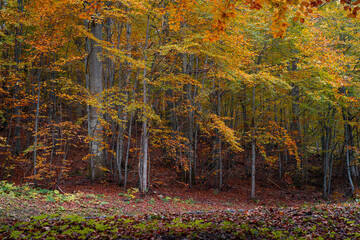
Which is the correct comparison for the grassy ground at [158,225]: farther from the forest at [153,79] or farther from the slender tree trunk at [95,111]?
the slender tree trunk at [95,111]

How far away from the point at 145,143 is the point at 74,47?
9543mm

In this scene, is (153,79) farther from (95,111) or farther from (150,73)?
(95,111)

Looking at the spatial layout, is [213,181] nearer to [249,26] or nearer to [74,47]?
[249,26]

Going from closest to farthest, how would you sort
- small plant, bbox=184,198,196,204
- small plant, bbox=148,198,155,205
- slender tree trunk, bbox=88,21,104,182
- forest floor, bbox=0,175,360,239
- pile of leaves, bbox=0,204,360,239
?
pile of leaves, bbox=0,204,360,239 → forest floor, bbox=0,175,360,239 → small plant, bbox=148,198,155,205 → small plant, bbox=184,198,196,204 → slender tree trunk, bbox=88,21,104,182

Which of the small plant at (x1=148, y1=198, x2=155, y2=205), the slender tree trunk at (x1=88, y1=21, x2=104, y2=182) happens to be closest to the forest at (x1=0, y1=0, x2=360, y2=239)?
the slender tree trunk at (x1=88, y1=21, x2=104, y2=182)

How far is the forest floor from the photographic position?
3787 millimetres

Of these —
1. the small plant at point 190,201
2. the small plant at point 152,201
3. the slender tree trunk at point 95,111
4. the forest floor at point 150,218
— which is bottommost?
the small plant at point 190,201

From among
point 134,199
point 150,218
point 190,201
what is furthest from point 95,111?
point 150,218

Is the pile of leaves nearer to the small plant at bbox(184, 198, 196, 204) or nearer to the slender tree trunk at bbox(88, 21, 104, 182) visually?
the small plant at bbox(184, 198, 196, 204)

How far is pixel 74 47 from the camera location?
15.3 m

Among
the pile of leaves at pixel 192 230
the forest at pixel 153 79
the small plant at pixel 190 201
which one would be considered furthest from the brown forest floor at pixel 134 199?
the pile of leaves at pixel 192 230

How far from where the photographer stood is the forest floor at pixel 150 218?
379 centimetres

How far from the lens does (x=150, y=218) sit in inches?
203

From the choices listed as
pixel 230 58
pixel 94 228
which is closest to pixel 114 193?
pixel 94 228
